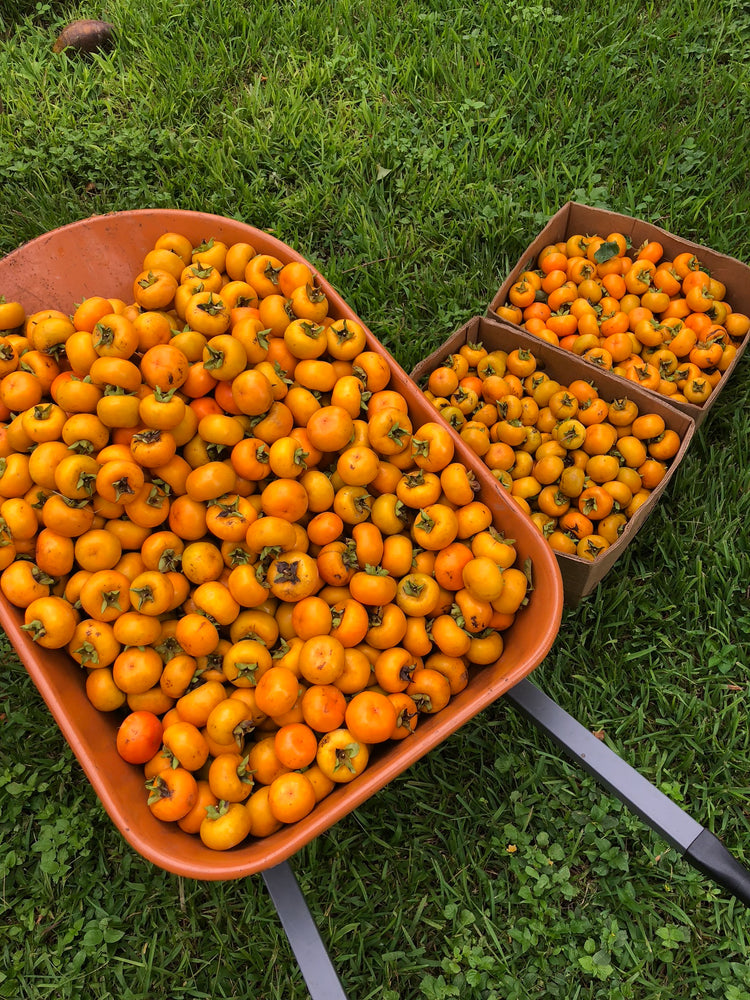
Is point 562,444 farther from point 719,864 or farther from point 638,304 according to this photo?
point 719,864

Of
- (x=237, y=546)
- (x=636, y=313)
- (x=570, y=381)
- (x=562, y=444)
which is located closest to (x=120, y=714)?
(x=237, y=546)

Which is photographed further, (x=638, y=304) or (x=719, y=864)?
(x=638, y=304)

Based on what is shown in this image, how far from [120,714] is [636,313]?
2.68 meters

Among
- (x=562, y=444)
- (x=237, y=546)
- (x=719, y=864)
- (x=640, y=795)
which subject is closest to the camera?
(x=719, y=864)

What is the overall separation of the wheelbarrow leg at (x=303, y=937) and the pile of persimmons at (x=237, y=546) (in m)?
0.13

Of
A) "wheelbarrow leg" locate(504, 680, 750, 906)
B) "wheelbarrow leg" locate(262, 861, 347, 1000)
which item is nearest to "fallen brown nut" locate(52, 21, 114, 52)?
"wheelbarrow leg" locate(504, 680, 750, 906)

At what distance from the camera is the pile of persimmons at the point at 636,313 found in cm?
305

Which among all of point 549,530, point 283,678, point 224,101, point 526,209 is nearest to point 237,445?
A: point 283,678

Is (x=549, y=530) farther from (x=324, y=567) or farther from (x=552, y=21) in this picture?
(x=552, y=21)

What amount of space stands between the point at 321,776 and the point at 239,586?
1.79 feet

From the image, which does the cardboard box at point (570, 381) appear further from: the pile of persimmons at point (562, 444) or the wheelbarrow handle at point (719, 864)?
the wheelbarrow handle at point (719, 864)

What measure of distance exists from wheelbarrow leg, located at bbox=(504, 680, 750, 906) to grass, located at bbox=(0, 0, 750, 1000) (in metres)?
0.83

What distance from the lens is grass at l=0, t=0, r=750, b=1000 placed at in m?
2.36

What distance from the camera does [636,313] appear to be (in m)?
3.15
